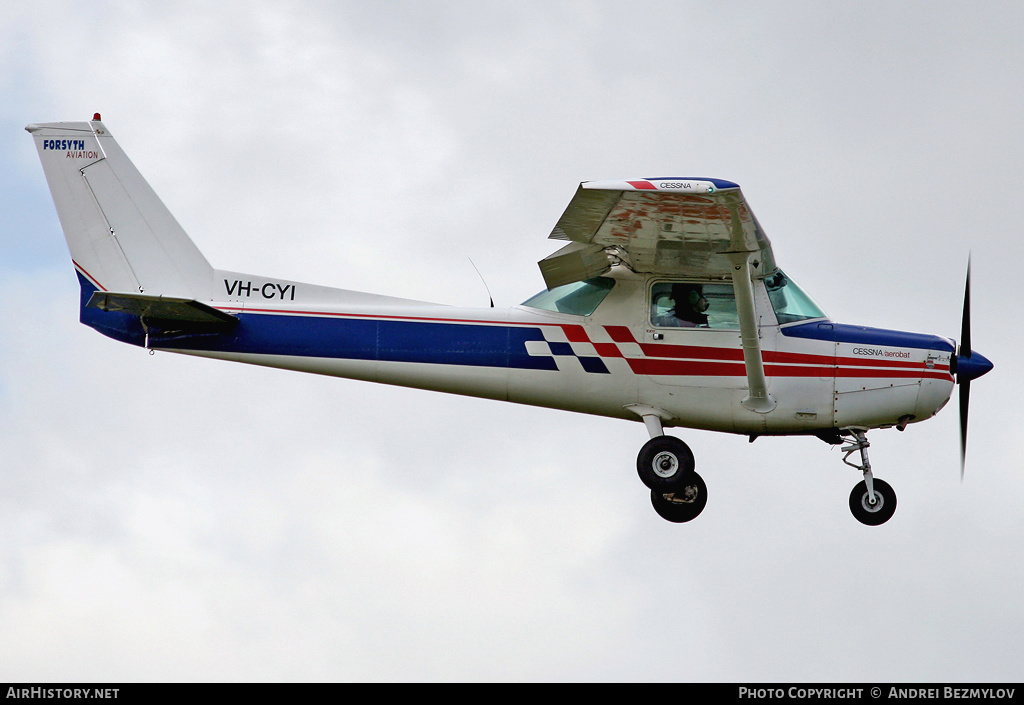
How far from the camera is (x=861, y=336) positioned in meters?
13.7

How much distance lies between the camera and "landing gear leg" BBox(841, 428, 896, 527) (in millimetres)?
13797

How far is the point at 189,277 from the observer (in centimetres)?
1452

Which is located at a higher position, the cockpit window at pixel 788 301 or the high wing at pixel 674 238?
the high wing at pixel 674 238

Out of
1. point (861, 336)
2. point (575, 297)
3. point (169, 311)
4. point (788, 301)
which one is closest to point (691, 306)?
point (788, 301)

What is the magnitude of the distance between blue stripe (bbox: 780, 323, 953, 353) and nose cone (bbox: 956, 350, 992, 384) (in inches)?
8.2

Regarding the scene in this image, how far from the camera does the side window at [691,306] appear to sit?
13680 mm

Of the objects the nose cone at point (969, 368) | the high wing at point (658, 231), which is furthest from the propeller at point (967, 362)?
the high wing at point (658, 231)

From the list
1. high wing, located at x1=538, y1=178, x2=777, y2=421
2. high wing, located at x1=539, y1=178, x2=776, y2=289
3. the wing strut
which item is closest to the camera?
high wing, located at x1=539, y1=178, x2=776, y2=289

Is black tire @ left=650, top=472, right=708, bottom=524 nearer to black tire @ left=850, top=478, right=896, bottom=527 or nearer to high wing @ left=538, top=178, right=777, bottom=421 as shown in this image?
high wing @ left=538, top=178, right=777, bottom=421

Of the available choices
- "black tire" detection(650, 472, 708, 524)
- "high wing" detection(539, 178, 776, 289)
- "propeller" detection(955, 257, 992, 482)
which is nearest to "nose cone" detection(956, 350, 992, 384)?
"propeller" detection(955, 257, 992, 482)

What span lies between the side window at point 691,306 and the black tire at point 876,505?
2263mm

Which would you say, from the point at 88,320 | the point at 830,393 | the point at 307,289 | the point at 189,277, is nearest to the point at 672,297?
the point at 830,393

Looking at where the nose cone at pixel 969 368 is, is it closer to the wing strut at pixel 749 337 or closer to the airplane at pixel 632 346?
the airplane at pixel 632 346
